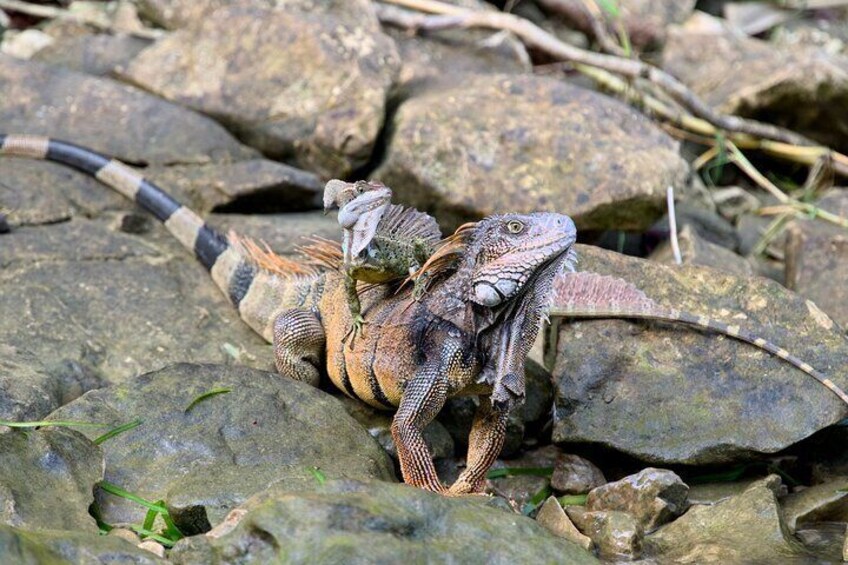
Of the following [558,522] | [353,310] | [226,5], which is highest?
[353,310]

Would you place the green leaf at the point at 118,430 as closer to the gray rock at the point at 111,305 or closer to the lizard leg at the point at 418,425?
the gray rock at the point at 111,305

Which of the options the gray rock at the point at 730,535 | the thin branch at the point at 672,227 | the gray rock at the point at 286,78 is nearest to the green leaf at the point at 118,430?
the gray rock at the point at 730,535

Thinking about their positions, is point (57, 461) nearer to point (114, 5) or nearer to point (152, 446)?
point (152, 446)

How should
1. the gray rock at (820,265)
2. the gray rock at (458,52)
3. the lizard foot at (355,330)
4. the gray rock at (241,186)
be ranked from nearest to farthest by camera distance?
the lizard foot at (355,330) < the gray rock at (820,265) < the gray rock at (241,186) < the gray rock at (458,52)

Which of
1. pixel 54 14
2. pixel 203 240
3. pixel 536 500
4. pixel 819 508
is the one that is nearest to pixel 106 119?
pixel 203 240

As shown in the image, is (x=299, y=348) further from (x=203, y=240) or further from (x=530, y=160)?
(x=530, y=160)

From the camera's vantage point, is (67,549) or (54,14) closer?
(67,549)

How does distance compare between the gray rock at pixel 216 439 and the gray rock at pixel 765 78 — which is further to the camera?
the gray rock at pixel 765 78

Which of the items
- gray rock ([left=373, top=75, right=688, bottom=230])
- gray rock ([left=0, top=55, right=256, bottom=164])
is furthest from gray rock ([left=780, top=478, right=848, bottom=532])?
gray rock ([left=0, top=55, right=256, bottom=164])
